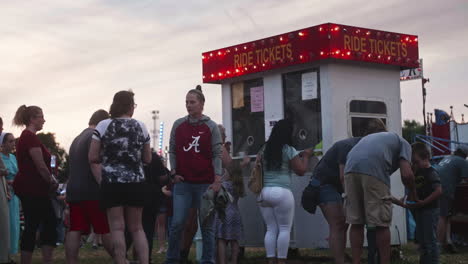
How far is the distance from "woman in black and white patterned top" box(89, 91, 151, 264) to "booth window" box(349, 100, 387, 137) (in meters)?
5.17

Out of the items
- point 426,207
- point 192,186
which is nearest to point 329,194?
point 426,207

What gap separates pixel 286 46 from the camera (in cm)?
1192

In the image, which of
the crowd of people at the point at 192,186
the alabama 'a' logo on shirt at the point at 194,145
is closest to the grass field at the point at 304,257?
the crowd of people at the point at 192,186

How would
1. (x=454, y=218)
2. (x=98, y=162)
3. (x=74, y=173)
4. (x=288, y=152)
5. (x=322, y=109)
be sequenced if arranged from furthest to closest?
1. (x=454, y=218)
2. (x=322, y=109)
3. (x=288, y=152)
4. (x=74, y=173)
5. (x=98, y=162)

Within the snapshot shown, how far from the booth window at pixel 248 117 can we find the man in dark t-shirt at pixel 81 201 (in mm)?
4775

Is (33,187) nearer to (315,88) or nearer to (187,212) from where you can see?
(187,212)

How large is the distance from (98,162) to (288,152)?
2803 millimetres

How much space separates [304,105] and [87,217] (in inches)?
191

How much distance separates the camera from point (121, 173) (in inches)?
280

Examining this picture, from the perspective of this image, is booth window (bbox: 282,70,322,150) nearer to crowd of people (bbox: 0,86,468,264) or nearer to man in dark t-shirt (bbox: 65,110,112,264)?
crowd of people (bbox: 0,86,468,264)

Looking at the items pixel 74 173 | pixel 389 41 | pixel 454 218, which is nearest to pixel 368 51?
pixel 389 41

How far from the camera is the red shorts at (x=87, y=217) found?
790 centimetres

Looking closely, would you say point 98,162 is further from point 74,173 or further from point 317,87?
point 317,87

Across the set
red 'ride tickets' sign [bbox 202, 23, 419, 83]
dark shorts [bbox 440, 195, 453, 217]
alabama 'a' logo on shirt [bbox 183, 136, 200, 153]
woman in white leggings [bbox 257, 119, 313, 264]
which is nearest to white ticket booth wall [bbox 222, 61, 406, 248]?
red 'ride tickets' sign [bbox 202, 23, 419, 83]
